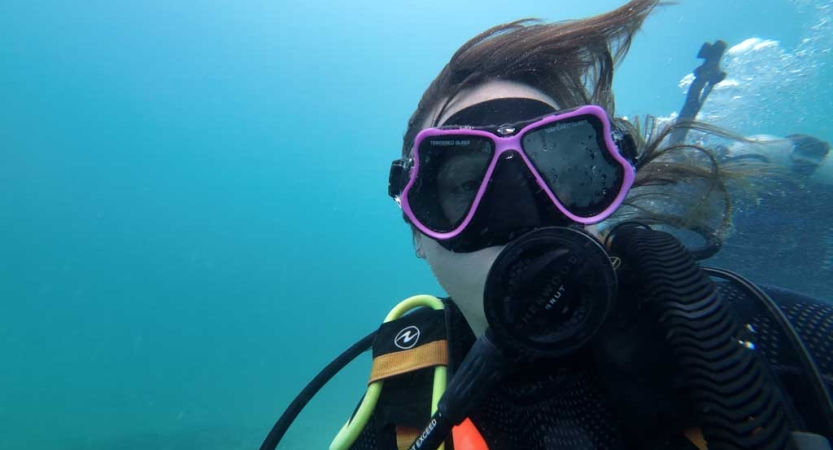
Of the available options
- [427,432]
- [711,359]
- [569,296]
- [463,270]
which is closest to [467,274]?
[463,270]

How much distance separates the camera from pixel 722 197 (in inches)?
79.8

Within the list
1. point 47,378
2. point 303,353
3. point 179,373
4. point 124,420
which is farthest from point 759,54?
point 47,378

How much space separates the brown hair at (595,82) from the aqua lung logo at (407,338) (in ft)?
3.35

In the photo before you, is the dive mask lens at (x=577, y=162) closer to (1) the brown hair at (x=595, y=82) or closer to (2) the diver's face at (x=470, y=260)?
(2) the diver's face at (x=470, y=260)

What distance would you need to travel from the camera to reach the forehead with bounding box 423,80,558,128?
176 cm

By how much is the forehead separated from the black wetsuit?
1.08m

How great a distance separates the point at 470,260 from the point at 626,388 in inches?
24.8

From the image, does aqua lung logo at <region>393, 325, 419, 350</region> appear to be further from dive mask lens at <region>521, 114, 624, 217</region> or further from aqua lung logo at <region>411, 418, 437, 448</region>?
dive mask lens at <region>521, 114, 624, 217</region>

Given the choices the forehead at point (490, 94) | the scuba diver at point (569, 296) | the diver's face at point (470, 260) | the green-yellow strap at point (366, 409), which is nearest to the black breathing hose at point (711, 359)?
the scuba diver at point (569, 296)

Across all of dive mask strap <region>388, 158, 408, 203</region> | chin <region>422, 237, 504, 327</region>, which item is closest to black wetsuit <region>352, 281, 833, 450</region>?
chin <region>422, 237, 504, 327</region>

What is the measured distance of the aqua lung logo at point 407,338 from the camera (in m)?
2.15

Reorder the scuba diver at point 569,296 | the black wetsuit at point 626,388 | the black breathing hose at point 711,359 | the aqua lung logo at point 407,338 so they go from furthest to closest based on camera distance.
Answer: the aqua lung logo at point 407,338 < the black wetsuit at point 626,388 < the scuba diver at point 569,296 < the black breathing hose at point 711,359

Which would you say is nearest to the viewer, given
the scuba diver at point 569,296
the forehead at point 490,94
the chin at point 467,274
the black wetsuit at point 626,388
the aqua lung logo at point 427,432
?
the scuba diver at point 569,296

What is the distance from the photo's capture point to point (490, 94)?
5.81 feet
